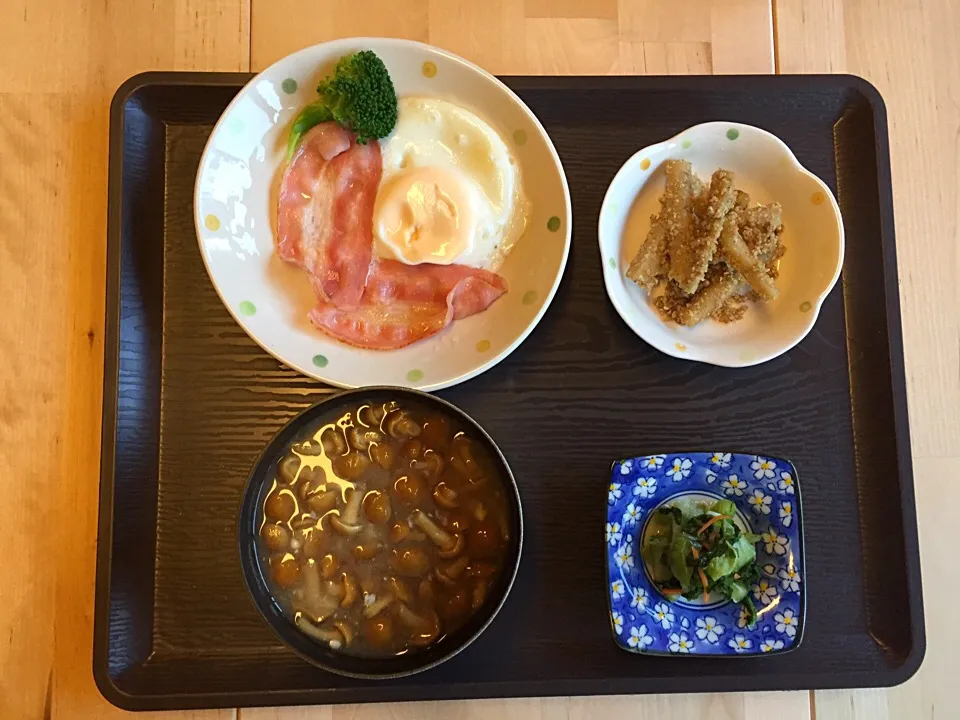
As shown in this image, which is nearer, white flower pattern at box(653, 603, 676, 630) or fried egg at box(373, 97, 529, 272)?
white flower pattern at box(653, 603, 676, 630)

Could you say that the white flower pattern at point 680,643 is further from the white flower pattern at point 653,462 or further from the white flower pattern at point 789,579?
the white flower pattern at point 653,462

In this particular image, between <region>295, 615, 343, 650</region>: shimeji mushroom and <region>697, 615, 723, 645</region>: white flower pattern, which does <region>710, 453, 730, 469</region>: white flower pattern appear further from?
<region>295, 615, 343, 650</region>: shimeji mushroom

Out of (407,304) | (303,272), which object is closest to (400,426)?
(407,304)

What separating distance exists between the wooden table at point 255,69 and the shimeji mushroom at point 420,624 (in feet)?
0.88

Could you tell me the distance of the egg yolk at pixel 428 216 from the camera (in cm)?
153

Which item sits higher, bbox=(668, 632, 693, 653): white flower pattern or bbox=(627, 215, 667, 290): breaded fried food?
bbox=(627, 215, 667, 290): breaded fried food

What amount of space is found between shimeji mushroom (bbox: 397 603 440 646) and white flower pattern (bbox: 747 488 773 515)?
0.64 meters

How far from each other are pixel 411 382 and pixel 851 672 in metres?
1.07

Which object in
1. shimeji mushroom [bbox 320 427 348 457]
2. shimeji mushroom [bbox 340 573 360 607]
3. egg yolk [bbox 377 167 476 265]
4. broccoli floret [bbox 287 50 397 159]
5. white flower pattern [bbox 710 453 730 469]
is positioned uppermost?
broccoli floret [bbox 287 50 397 159]

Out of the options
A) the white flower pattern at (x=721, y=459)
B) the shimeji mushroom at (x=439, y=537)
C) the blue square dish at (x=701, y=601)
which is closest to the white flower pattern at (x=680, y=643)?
the blue square dish at (x=701, y=601)

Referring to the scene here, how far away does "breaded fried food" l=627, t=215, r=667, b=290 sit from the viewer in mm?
1521

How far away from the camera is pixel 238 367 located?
1.54 m

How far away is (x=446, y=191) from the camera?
1524 millimetres

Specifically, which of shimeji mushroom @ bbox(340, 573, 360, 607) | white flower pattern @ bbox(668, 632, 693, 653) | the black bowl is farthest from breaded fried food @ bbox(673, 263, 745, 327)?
shimeji mushroom @ bbox(340, 573, 360, 607)
